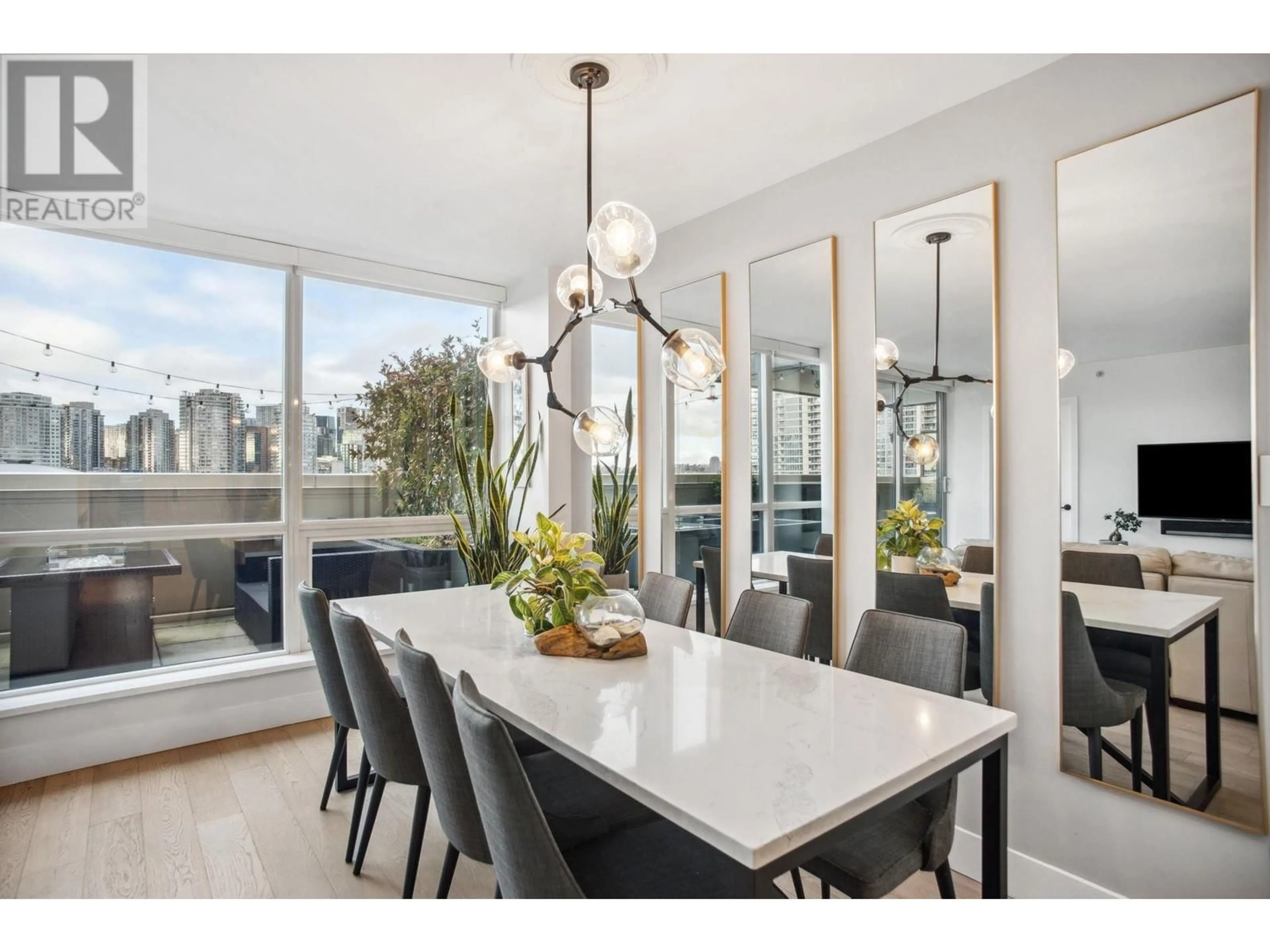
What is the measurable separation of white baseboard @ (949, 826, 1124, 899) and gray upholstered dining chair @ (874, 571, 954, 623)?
702 mm

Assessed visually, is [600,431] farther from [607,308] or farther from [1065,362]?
[1065,362]

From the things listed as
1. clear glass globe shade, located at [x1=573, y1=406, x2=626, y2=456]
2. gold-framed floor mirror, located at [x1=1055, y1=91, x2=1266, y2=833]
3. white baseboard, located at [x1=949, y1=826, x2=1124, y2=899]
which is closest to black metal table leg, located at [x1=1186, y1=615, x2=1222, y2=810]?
gold-framed floor mirror, located at [x1=1055, y1=91, x2=1266, y2=833]

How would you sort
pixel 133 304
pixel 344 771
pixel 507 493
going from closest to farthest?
pixel 344 771 < pixel 133 304 < pixel 507 493

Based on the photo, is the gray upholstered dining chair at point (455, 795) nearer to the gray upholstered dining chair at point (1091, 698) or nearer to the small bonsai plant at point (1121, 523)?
the gray upholstered dining chair at point (1091, 698)

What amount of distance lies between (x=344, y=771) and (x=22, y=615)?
171 cm

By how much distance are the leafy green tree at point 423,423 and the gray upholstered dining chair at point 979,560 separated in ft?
9.14

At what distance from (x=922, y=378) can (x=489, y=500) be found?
250 centimetres

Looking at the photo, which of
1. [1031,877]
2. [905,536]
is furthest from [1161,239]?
[1031,877]

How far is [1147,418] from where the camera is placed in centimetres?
198

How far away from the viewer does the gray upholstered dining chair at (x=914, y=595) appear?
7.75ft

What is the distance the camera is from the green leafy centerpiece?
1992mm
